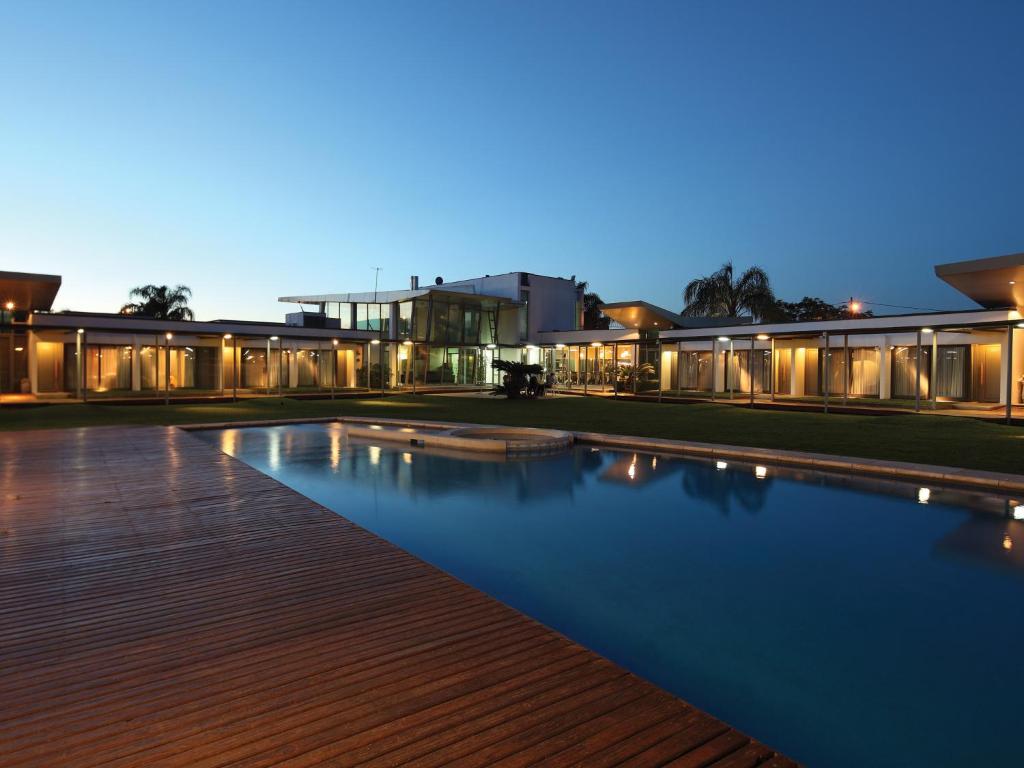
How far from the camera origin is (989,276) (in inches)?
533

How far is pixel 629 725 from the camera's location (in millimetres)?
2223

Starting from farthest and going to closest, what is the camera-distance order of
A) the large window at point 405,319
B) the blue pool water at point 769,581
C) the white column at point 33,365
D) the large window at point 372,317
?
the large window at point 372,317 < the large window at point 405,319 < the white column at point 33,365 < the blue pool water at point 769,581

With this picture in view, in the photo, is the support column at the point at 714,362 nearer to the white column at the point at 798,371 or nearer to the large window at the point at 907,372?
the white column at the point at 798,371

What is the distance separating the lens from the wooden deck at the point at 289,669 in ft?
6.81

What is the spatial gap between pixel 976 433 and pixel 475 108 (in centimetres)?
2625

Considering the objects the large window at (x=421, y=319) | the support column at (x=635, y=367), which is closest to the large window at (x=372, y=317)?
the large window at (x=421, y=319)

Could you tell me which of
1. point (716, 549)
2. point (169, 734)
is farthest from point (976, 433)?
point (169, 734)

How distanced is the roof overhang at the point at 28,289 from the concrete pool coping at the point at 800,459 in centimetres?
679

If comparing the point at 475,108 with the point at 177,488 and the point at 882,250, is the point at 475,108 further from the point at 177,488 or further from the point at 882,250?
the point at 882,250

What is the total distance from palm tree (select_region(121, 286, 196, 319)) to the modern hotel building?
10.6 m

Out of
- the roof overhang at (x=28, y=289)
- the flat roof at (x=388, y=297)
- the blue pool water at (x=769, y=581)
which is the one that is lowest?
the blue pool water at (x=769, y=581)

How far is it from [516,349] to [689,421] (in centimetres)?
2060

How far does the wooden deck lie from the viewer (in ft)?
6.81

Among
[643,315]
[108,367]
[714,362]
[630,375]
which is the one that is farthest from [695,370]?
[108,367]
